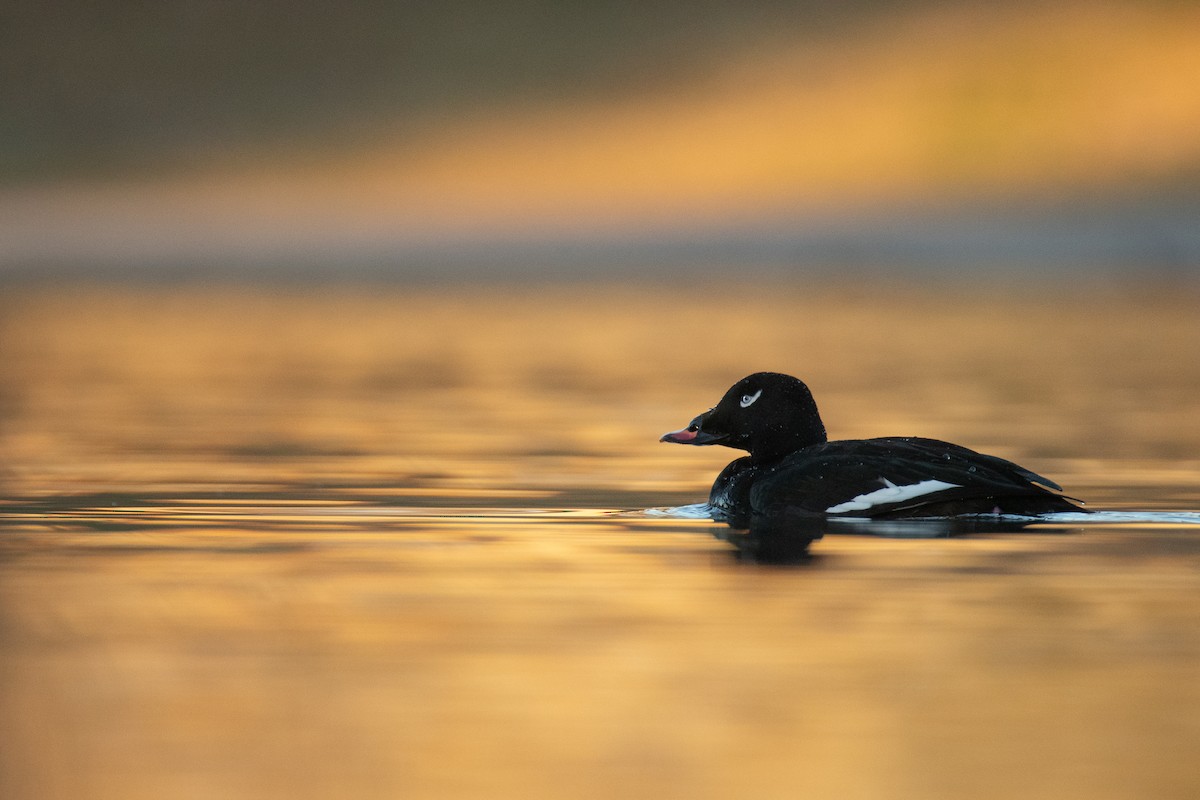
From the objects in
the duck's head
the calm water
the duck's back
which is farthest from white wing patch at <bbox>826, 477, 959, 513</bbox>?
the duck's head

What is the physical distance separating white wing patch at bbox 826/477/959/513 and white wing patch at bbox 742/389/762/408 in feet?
3.22

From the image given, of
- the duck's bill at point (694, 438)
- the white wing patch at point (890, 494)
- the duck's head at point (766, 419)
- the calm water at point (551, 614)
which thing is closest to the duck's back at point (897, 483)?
the white wing patch at point (890, 494)

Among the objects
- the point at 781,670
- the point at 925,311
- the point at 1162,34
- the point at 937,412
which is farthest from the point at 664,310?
the point at 1162,34

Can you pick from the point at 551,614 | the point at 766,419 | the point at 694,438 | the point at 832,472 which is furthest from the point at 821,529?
the point at 551,614

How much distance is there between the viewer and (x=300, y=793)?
604 centimetres

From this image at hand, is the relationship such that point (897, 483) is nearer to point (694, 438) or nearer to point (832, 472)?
point (832, 472)

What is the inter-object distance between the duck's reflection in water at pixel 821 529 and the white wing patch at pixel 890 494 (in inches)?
3.0

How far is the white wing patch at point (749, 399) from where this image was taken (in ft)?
37.6

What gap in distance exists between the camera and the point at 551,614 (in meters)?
8.41

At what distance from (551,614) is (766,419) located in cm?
320

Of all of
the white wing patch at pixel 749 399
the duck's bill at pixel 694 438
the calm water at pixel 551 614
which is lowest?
the calm water at pixel 551 614

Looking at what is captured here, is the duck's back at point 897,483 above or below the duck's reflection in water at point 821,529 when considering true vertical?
above

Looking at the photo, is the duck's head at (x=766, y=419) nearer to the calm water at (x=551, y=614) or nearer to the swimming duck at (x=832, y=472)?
the swimming duck at (x=832, y=472)

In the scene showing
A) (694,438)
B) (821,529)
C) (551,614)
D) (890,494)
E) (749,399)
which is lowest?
(551,614)
